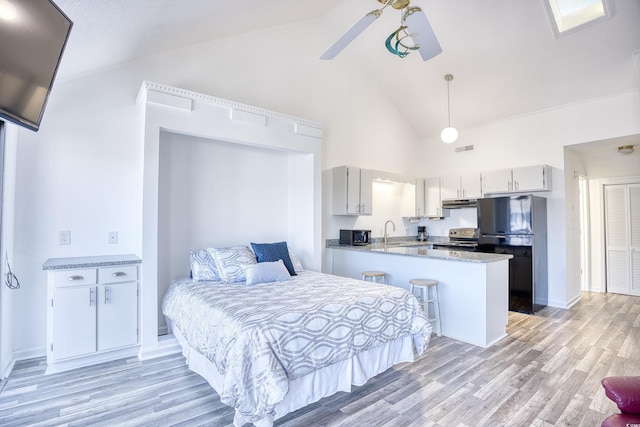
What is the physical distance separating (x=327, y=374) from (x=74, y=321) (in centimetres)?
232

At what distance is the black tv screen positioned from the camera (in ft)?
4.64

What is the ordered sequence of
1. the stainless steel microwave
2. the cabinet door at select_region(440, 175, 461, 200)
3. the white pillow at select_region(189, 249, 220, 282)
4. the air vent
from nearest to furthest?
the white pillow at select_region(189, 249, 220, 282)
the stainless steel microwave
the cabinet door at select_region(440, 175, 461, 200)
the air vent

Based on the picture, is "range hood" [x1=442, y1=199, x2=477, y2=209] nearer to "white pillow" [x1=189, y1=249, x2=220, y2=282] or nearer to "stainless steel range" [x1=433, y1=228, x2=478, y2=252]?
"stainless steel range" [x1=433, y1=228, x2=478, y2=252]

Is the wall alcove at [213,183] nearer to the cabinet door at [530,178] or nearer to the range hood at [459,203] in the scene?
the range hood at [459,203]

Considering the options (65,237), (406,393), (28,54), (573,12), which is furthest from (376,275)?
(573,12)

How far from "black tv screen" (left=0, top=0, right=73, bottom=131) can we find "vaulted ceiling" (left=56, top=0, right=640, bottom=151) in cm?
40

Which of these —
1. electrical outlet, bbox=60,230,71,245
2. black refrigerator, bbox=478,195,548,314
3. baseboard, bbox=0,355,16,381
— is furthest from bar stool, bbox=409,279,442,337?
baseboard, bbox=0,355,16,381

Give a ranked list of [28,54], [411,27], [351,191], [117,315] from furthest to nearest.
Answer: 1. [351,191]
2. [117,315]
3. [411,27]
4. [28,54]

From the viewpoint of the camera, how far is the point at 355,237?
503 centimetres

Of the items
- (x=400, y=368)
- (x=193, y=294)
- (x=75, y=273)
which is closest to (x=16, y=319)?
(x=75, y=273)

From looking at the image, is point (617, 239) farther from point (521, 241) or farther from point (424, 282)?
point (424, 282)

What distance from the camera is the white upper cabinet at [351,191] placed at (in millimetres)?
4945

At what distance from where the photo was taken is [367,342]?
7.93 feet

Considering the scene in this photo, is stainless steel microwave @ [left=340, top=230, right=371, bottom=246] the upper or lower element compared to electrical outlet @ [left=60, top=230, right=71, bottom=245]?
lower
